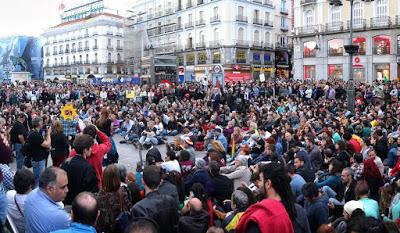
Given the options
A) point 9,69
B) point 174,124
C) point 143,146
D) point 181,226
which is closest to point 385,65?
point 174,124

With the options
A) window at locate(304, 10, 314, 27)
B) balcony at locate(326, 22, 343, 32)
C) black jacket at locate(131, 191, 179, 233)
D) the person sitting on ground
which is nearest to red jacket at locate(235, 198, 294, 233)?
the person sitting on ground

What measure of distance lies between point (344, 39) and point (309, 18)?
4686mm

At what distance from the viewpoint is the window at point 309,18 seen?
44562 mm

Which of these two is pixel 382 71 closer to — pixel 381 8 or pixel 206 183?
pixel 381 8

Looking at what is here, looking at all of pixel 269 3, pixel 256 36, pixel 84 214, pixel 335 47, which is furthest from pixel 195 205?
pixel 269 3

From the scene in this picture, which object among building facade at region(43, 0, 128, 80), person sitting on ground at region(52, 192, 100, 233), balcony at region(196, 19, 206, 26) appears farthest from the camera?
building facade at region(43, 0, 128, 80)

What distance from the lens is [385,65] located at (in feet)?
130

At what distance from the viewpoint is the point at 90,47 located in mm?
79188

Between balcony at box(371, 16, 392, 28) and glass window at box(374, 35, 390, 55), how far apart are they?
1038 mm

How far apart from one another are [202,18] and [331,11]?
737 inches

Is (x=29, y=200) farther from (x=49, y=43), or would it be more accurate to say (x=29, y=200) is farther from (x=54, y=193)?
(x=49, y=43)

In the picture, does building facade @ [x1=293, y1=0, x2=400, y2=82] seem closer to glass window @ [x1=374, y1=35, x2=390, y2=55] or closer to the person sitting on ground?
glass window @ [x1=374, y1=35, x2=390, y2=55]

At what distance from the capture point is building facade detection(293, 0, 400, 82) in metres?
39.2

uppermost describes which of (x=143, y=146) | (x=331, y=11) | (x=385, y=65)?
(x=331, y=11)
